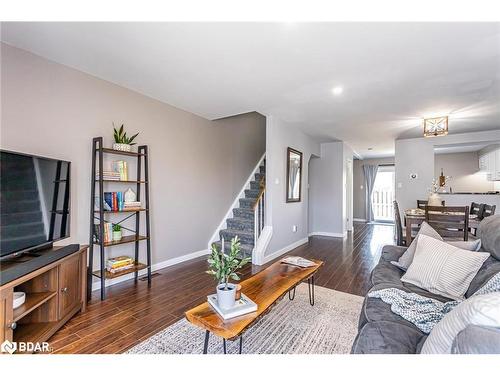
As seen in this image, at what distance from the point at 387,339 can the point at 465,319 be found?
1.41 feet

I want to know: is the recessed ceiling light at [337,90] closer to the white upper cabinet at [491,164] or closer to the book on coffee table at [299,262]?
the book on coffee table at [299,262]

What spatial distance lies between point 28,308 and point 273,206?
3147 millimetres

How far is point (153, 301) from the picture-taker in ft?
8.45

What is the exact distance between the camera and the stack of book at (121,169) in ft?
9.59

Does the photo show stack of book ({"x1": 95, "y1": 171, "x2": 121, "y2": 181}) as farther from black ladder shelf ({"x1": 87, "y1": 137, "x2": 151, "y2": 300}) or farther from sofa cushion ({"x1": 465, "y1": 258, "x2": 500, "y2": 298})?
sofa cushion ({"x1": 465, "y1": 258, "x2": 500, "y2": 298})

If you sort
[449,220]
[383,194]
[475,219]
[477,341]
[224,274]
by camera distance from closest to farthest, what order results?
1. [477,341]
2. [224,274]
3. [449,220]
4. [475,219]
5. [383,194]

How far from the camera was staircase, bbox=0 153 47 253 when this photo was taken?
1.69 m

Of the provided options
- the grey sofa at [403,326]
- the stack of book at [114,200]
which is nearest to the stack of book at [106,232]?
the stack of book at [114,200]

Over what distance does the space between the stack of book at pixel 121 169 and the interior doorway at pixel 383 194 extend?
8.64 m

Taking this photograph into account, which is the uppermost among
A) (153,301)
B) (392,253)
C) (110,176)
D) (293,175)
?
(293,175)

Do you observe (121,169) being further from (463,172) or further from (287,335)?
(463,172)

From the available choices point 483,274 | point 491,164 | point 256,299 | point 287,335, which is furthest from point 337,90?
point 491,164

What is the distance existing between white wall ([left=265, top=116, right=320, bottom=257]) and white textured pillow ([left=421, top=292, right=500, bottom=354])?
319 cm
